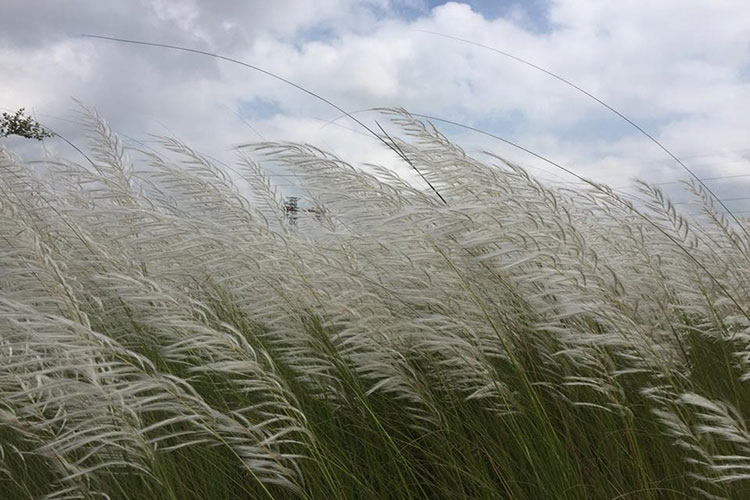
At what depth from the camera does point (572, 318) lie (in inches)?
83.2

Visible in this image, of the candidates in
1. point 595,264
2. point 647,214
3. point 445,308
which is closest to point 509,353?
point 445,308

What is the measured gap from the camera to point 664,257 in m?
2.90

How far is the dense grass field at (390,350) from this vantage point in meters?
1.68

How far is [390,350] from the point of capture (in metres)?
1.84

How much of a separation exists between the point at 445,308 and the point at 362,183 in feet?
2.29

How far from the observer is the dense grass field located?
1676mm

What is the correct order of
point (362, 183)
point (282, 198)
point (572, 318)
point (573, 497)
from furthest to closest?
point (282, 198) < point (362, 183) < point (572, 318) < point (573, 497)

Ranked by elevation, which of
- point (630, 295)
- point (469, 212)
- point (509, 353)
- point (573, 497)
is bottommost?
point (573, 497)

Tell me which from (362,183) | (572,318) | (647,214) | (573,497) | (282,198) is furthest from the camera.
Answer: (282,198)

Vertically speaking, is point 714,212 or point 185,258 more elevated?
point 714,212

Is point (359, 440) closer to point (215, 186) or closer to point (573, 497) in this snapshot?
point (573, 497)

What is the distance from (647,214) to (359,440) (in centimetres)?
147

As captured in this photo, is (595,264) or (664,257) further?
(664,257)

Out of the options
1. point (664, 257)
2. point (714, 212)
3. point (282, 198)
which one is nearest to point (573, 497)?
point (664, 257)
